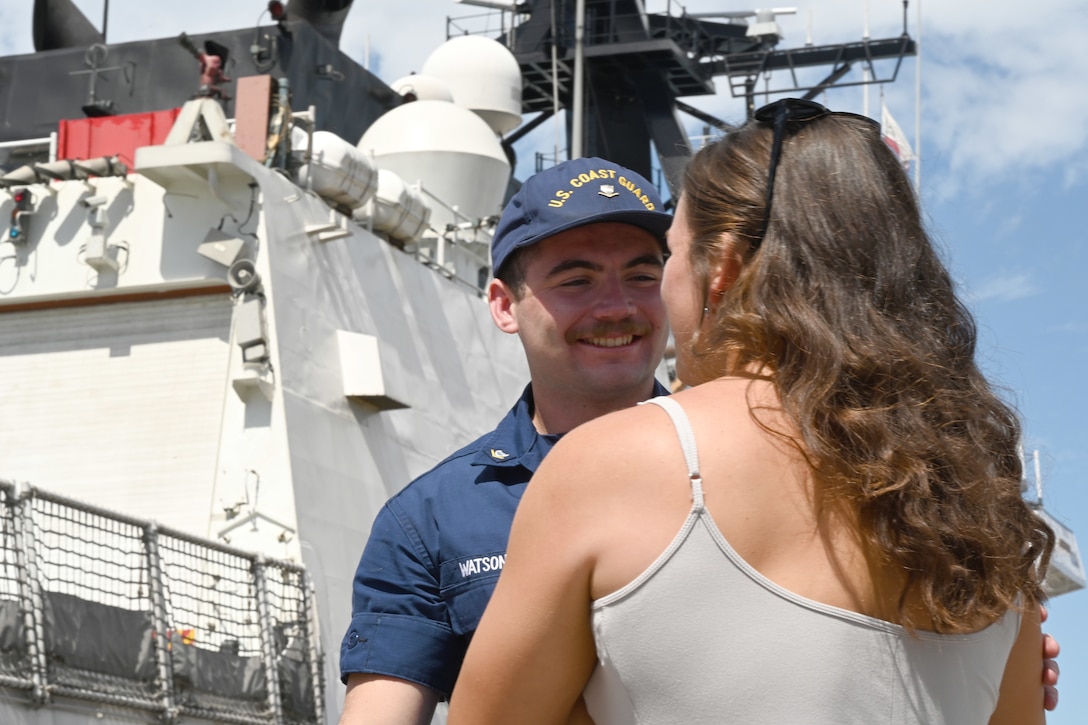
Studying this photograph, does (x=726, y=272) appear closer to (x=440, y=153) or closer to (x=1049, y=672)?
(x=1049, y=672)

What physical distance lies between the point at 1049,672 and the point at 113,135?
1363cm

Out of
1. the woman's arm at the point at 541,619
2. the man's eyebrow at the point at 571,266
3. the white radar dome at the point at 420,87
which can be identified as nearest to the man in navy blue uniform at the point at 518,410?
the man's eyebrow at the point at 571,266

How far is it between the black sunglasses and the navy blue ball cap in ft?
2.52

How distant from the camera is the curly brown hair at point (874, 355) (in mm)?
1712

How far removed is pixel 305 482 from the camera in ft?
41.5

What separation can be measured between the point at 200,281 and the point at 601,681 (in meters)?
12.0

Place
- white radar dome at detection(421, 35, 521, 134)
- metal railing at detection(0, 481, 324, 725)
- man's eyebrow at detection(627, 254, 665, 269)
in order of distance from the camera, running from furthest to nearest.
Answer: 1. white radar dome at detection(421, 35, 521, 134)
2. metal railing at detection(0, 481, 324, 725)
3. man's eyebrow at detection(627, 254, 665, 269)

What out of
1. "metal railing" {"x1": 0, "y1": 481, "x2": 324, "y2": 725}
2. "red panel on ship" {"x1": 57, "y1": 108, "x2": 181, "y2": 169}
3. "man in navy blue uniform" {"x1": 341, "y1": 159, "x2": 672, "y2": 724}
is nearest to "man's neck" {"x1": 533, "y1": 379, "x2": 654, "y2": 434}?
"man in navy blue uniform" {"x1": 341, "y1": 159, "x2": 672, "y2": 724}

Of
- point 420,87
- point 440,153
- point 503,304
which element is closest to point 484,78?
point 420,87

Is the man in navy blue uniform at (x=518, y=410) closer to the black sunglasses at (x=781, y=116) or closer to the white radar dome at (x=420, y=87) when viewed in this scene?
the black sunglasses at (x=781, y=116)

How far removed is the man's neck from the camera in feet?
9.30

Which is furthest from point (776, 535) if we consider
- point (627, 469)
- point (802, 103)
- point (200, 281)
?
point (200, 281)

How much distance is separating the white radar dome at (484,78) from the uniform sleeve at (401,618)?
1833 centimetres

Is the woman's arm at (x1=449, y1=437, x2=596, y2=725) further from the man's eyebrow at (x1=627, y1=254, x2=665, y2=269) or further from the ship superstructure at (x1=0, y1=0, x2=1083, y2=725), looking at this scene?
the ship superstructure at (x1=0, y1=0, x2=1083, y2=725)
